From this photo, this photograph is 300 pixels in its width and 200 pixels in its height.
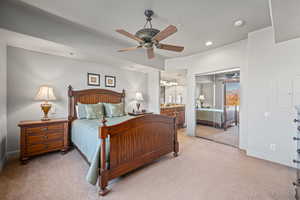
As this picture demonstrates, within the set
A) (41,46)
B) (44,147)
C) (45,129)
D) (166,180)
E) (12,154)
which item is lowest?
(166,180)

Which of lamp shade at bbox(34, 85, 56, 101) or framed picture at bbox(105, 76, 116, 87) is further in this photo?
framed picture at bbox(105, 76, 116, 87)

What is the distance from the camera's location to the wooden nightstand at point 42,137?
8.16 ft

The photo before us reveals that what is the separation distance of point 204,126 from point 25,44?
19.4 ft

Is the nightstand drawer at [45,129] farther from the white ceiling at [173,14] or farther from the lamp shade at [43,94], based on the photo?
the white ceiling at [173,14]

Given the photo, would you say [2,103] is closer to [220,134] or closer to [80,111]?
[80,111]

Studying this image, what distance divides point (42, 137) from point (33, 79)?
4.53 feet

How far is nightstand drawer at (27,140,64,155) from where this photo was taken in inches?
101

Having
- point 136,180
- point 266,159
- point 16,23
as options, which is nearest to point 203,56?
point 266,159

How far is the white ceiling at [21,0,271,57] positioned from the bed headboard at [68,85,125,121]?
173 centimetres

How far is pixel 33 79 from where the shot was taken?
3.00 meters

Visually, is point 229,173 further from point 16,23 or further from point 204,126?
point 16,23

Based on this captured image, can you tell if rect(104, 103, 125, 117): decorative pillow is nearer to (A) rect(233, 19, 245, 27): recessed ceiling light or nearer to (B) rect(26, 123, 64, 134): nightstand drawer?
(B) rect(26, 123, 64, 134): nightstand drawer

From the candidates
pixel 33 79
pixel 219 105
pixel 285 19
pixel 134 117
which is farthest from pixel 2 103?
pixel 219 105

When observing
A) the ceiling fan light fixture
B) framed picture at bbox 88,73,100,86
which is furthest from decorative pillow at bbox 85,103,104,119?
the ceiling fan light fixture
